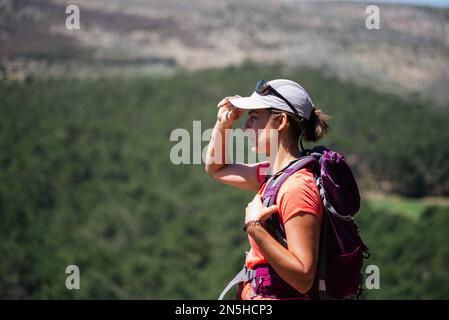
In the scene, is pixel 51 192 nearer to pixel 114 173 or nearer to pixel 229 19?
pixel 114 173

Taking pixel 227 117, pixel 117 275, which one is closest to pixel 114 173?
pixel 117 275

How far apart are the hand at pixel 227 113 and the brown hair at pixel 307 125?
0.30m

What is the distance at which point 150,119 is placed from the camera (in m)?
74.3

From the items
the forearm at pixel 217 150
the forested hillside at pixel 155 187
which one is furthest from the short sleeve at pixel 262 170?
the forested hillside at pixel 155 187

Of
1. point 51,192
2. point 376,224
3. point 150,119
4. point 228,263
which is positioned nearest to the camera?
point 228,263

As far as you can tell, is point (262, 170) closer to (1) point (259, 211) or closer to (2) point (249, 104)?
(2) point (249, 104)

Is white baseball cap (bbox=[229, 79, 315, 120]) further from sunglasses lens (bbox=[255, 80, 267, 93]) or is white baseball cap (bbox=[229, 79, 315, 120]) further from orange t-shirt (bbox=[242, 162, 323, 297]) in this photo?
orange t-shirt (bbox=[242, 162, 323, 297])

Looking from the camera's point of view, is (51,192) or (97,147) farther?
(97,147)

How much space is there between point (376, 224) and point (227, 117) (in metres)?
42.6

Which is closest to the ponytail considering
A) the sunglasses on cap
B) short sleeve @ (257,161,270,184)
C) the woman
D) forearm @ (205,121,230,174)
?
the woman

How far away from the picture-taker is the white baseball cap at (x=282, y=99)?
2.65m

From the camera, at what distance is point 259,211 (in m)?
2.49

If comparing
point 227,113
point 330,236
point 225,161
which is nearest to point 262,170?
point 225,161

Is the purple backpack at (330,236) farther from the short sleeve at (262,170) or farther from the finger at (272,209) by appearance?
the short sleeve at (262,170)
